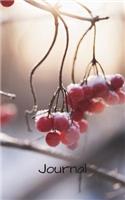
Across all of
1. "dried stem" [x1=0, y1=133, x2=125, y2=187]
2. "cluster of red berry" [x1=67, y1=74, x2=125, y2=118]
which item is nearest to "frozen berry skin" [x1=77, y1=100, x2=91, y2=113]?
"cluster of red berry" [x1=67, y1=74, x2=125, y2=118]

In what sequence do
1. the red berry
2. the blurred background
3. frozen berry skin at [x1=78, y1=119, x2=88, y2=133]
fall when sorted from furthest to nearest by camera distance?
the blurred background
frozen berry skin at [x1=78, y1=119, x2=88, y2=133]
the red berry

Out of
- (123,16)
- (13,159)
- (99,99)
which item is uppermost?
(123,16)

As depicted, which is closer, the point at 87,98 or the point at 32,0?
the point at 32,0

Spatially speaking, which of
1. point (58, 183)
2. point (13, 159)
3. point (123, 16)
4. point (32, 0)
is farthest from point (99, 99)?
point (13, 159)

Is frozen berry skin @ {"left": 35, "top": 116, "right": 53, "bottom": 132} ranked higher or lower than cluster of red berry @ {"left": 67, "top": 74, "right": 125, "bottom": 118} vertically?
lower

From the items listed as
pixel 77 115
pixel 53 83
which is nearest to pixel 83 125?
pixel 77 115

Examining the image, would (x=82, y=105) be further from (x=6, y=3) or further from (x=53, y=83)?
(x=53, y=83)

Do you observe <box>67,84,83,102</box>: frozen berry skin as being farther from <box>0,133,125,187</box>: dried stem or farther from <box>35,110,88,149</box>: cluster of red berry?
<box>0,133,125,187</box>: dried stem

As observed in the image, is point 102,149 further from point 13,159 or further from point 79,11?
point 79,11
